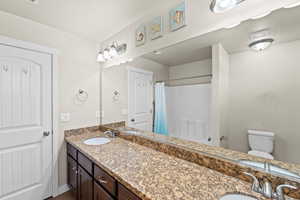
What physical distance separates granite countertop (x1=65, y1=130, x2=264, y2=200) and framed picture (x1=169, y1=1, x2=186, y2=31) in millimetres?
1210

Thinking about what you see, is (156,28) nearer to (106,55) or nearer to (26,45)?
(106,55)

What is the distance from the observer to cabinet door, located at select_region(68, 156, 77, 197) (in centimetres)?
175

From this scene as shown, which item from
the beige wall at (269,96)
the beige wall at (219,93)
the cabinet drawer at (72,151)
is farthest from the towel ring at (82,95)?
the beige wall at (269,96)

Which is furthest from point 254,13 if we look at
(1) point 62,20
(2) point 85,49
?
(2) point 85,49

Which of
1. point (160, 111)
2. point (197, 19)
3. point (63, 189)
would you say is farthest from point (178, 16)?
point (63, 189)

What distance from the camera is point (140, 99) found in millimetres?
1813

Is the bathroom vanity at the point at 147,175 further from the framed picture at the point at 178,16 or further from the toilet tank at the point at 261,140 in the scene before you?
the framed picture at the point at 178,16

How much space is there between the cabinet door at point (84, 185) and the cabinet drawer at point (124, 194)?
538 mm

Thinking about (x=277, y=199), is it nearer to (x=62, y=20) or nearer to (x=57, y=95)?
(x=57, y=95)

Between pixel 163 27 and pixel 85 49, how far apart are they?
144 cm

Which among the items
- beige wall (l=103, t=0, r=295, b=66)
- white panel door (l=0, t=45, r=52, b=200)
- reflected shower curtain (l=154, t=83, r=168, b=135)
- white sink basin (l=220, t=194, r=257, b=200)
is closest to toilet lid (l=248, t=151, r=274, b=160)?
white sink basin (l=220, t=194, r=257, b=200)

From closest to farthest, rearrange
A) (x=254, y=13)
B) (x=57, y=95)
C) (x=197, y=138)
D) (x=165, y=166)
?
(x=254, y=13) < (x=165, y=166) < (x=197, y=138) < (x=57, y=95)

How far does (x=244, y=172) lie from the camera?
91cm

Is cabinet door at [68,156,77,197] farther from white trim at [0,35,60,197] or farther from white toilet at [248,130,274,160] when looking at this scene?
white toilet at [248,130,274,160]
